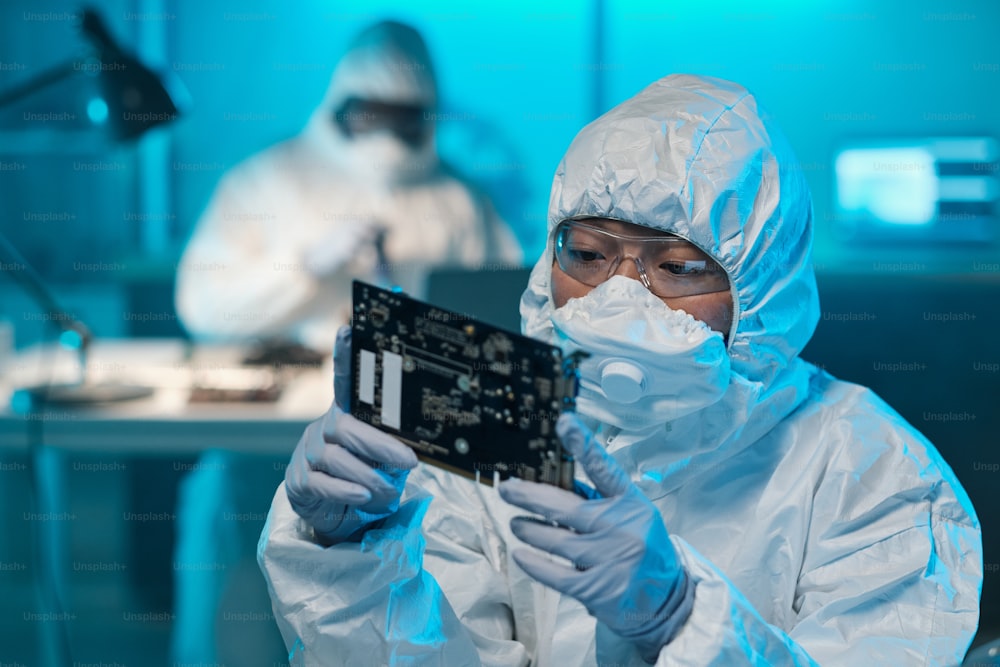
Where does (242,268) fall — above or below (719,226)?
below

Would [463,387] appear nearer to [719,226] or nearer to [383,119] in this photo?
[719,226]

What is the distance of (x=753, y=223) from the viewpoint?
3.99ft

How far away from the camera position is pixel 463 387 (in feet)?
3.08

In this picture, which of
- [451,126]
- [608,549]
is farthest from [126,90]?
[451,126]

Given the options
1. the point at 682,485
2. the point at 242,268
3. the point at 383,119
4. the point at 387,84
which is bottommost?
the point at 242,268

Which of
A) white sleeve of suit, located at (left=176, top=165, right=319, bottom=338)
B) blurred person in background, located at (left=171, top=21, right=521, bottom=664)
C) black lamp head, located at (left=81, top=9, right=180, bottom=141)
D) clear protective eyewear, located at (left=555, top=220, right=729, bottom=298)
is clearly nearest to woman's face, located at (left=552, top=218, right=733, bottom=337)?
clear protective eyewear, located at (left=555, top=220, right=729, bottom=298)

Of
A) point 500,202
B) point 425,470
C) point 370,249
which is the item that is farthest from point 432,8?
point 425,470

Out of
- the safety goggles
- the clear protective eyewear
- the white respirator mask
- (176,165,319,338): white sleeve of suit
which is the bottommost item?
(176,165,319,338): white sleeve of suit

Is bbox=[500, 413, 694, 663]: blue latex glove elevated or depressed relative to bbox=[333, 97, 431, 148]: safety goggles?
depressed

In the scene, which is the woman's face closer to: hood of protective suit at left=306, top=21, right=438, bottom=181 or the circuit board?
the circuit board

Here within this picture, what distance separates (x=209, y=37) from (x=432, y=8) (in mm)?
1220

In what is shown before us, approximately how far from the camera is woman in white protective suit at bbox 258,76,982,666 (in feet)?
3.50

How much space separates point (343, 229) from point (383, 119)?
469 millimetres

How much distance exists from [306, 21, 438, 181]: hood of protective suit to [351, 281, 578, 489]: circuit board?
8.45 ft
